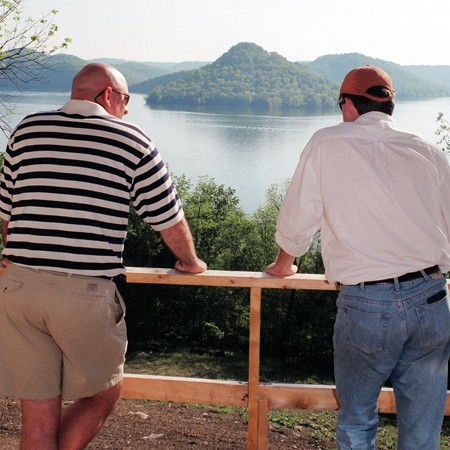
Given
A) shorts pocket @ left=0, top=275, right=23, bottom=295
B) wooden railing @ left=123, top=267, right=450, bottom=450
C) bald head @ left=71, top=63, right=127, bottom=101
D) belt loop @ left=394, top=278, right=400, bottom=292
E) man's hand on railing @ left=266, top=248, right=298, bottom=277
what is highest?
bald head @ left=71, top=63, right=127, bottom=101

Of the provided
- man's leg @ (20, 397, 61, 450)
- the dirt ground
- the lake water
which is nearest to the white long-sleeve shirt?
man's leg @ (20, 397, 61, 450)

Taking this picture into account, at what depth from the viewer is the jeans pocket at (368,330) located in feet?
5.81

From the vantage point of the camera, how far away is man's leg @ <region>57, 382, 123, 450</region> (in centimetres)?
188

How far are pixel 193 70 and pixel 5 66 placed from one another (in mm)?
105251

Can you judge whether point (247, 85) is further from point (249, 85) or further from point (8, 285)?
point (8, 285)

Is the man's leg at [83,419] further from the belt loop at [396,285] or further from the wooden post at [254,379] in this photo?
the belt loop at [396,285]

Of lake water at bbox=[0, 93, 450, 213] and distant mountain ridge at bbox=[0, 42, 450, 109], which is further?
distant mountain ridge at bbox=[0, 42, 450, 109]

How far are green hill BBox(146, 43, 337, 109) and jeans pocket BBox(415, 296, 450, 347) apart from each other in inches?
4215

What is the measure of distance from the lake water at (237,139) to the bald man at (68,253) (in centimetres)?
→ 4870

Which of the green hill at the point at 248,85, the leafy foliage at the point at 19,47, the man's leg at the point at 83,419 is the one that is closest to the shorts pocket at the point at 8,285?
the man's leg at the point at 83,419

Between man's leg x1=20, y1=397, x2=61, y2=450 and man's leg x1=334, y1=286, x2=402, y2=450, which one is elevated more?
man's leg x1=334, y1=286, x2=402, y2=450

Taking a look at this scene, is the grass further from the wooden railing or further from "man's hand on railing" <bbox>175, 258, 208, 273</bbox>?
"man's hand on railing" <bbox>175, 258, 208, 273</bbox>

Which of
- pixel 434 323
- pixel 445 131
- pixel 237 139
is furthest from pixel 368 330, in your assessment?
pixel 237 139

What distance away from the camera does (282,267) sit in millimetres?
2252
